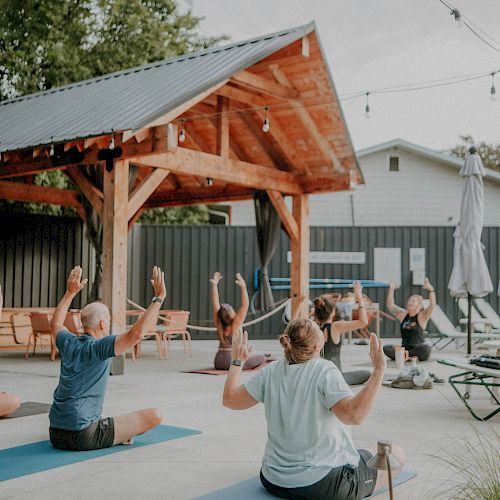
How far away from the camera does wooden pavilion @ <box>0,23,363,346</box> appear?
8430mm

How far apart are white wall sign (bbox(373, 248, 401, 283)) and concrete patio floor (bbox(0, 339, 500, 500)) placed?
6195 mm

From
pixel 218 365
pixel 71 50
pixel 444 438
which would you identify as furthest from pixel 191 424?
pixel 71 50

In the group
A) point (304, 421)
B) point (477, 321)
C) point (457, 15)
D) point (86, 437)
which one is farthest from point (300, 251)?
point (304, 421)

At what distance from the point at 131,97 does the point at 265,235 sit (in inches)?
141

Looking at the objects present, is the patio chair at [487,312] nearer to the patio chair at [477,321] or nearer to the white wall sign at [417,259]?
the patio chair at [477,321]

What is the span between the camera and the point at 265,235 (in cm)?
1203

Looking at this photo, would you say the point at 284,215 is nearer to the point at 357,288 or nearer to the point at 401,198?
the point at 357,288

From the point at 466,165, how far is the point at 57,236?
816 cm

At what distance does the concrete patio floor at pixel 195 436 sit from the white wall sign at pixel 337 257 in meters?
6.27

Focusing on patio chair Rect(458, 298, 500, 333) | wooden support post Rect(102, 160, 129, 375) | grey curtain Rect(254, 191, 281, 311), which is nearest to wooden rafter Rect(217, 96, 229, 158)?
grey curtain Rect(254, 191, 281, 311)

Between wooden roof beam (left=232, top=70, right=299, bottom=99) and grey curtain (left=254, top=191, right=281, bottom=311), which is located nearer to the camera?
wooden roof beam (left=232, top=70, right=299, bottom=99)

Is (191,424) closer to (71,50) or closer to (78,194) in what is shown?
(78,194)

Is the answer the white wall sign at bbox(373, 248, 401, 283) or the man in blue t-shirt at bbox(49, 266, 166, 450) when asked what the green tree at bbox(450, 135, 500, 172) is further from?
the man in blue t-shirt at bbox(49, 266, 166, 450)

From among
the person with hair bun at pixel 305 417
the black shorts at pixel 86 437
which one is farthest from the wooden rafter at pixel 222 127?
the person with hair bun at pixel 305 417
